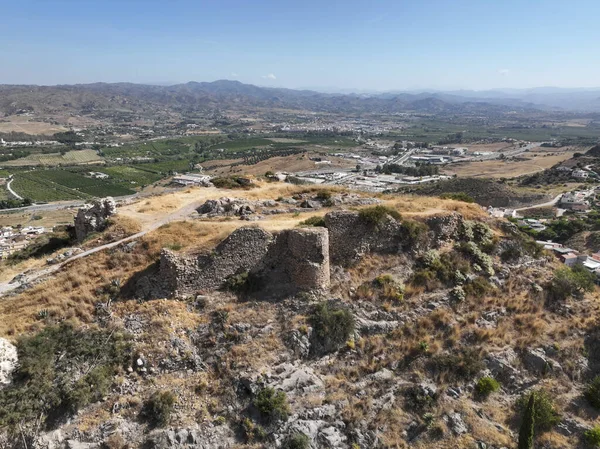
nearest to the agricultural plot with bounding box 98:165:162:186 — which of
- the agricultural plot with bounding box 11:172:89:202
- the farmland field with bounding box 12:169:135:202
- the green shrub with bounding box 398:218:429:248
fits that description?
the farmland field with bounding box 12:169:135:202

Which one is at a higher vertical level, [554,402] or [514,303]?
[514,303]

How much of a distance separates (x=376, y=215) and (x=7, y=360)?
17060 mm

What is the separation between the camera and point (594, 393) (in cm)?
1786

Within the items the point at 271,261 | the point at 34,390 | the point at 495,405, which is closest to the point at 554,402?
the point at 495,405

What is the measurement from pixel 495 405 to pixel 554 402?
101 inches

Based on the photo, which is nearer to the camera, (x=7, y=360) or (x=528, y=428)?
(x=7, y=360)


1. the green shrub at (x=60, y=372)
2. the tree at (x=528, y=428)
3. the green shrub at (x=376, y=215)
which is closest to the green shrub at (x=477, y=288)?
the green shrub at (x=376, y=215)

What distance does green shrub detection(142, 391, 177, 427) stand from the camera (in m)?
14.9

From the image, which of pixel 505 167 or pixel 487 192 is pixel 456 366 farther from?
pixel 505 167

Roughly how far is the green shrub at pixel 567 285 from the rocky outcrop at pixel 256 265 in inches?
495

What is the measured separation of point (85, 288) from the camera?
18484mm

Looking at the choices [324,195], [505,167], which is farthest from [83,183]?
[505,167]

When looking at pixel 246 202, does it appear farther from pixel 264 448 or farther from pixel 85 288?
pixel 264 448

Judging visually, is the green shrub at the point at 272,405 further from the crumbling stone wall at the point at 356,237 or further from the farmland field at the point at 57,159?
the farmland field at the point at 57,159
